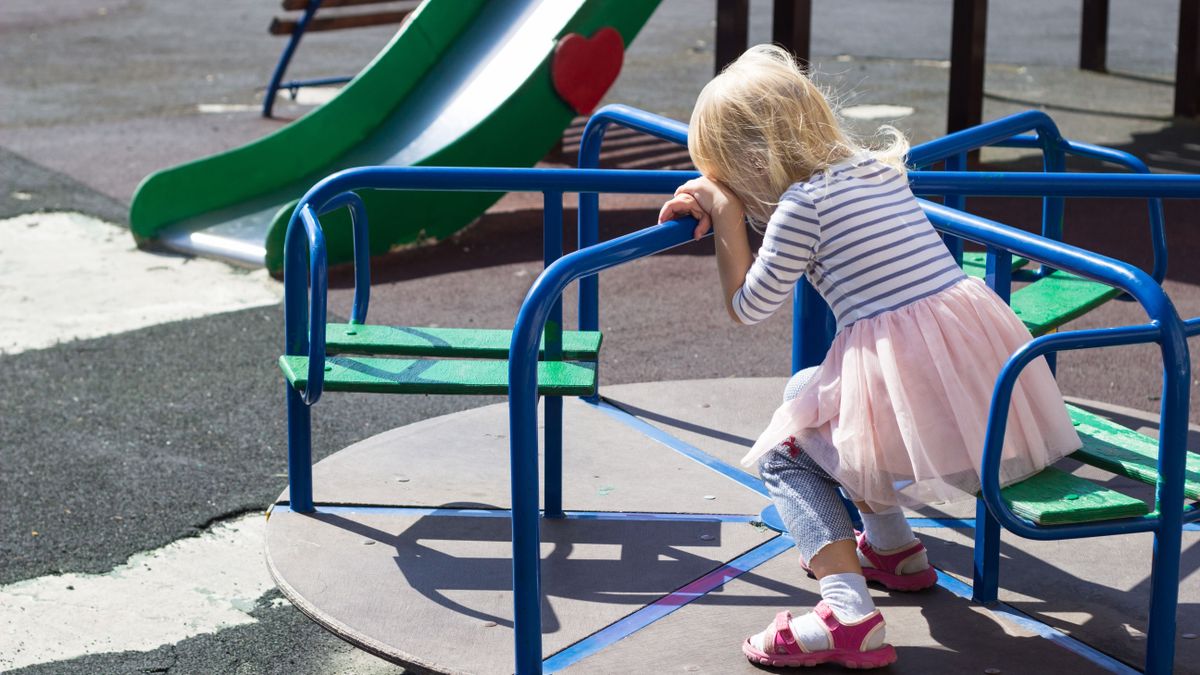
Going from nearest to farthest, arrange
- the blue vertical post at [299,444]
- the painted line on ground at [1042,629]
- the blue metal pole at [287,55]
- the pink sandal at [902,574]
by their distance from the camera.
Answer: the painted line on ground at [1042,629] < the pink sandal at [902,574] < the blue vertical post at [299,444] < the blue metal pole at [287,55]

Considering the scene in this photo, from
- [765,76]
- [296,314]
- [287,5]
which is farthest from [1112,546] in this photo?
[287,5]

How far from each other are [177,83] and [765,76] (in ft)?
31.4

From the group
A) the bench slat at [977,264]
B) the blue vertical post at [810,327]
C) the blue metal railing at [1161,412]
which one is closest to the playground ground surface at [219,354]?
the blue metal railing at [1161,412]

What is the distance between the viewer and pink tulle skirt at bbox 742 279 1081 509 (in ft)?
8.31

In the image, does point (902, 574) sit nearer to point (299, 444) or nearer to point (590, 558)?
point (590, 558)

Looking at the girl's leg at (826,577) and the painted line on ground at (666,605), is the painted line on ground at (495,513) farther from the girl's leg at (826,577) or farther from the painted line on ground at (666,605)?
the girl's leg at (826,577)

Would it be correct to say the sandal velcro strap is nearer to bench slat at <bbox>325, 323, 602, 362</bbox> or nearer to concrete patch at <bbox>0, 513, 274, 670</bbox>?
bench slat at <bbox>325, 323, 602, 362</bbox>

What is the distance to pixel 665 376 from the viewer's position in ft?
16.4

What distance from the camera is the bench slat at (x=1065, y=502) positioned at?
7.87 ft

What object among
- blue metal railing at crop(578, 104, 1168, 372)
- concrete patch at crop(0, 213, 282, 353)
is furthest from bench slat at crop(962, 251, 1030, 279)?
concrete patch at crop(0, 213, 282, 353)

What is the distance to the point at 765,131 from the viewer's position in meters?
2.63

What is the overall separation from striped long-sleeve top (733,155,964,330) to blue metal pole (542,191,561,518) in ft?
2.77

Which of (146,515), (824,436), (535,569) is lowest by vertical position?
(146,515)

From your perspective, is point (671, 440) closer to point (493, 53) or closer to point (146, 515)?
point (146, 515)
